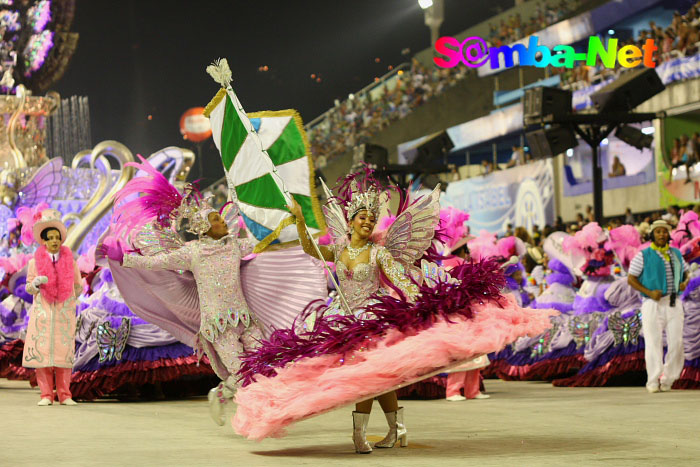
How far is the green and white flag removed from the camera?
677cm

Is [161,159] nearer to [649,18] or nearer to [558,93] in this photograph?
[558,93]

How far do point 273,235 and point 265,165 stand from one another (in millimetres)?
447

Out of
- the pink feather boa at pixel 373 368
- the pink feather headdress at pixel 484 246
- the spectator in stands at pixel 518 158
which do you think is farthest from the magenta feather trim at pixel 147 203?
the spectator in stands at pixel 518 158

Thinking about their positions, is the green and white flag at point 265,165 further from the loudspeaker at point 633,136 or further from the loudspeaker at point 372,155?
the loudspeaker at point 372,155

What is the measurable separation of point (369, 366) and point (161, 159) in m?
8.77

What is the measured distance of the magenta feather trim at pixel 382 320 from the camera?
5777mm

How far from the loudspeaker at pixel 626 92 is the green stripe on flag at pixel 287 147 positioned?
787 cm

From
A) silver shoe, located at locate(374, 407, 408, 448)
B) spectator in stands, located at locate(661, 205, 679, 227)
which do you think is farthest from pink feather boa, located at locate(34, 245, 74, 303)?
spectator in stands, located at locate(661, 205, 679, 227)

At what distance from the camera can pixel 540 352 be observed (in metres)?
12.4

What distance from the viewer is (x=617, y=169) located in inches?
835

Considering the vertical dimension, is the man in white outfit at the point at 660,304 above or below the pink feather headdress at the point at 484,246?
below

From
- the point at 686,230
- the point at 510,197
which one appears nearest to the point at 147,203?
the point at 686,230

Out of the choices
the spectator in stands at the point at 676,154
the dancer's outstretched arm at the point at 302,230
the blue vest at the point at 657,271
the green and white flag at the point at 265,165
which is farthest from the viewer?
the spectator in stands at the point at 676,154

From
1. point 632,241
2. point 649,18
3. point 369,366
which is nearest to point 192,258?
point 369,366
